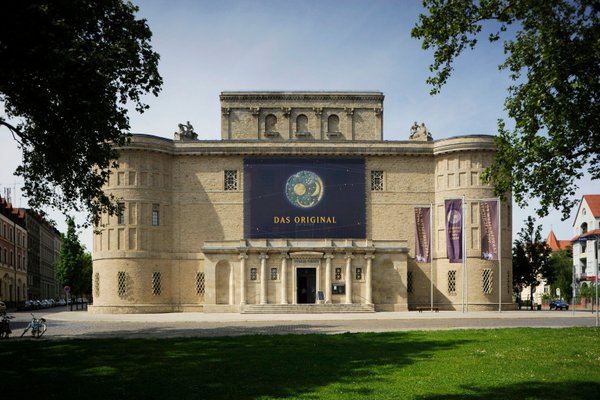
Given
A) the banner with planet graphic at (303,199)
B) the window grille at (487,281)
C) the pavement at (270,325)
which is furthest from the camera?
the banner with planet graphic at (303,199)

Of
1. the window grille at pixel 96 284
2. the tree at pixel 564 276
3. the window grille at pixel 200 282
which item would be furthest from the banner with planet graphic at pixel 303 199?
the tree at pixel 564 276

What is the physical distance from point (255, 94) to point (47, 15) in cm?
4906

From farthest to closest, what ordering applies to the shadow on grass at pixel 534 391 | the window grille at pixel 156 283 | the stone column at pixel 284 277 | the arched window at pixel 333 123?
the arched window at pixel 333 123, the window grille at pixel 156 283, the stone column at pixel 284 277, the shadow on grass at pixel 534 391

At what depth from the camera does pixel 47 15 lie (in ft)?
64.8

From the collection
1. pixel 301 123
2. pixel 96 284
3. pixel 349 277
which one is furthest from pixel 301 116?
pixel 96 284

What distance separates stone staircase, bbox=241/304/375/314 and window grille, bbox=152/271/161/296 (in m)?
9.14

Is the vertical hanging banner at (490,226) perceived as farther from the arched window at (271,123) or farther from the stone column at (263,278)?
the arched window at (271,123)

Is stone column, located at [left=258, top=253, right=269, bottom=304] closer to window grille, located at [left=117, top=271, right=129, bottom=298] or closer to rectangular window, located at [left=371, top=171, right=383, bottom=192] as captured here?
window grille, located at [left=117, top=271, right=129, bottom=298]

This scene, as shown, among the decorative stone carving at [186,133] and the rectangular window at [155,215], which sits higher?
the decorative stone carving at [186,133]

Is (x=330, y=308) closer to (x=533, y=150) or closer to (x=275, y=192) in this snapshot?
(x=275, y=192)

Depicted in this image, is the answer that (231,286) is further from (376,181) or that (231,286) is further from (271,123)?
(271,123)

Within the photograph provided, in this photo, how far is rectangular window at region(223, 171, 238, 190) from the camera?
63469 millimetres

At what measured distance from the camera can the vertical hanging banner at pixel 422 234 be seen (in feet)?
184

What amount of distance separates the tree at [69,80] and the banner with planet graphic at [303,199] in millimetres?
33857
